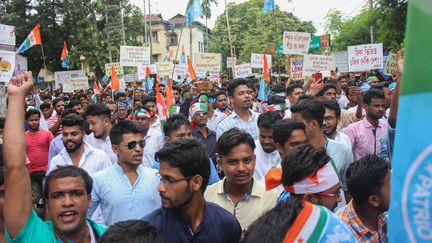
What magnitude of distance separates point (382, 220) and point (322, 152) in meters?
0.47

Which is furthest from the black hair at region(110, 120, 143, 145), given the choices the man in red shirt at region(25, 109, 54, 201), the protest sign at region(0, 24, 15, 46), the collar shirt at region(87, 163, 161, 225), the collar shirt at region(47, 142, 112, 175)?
the protest sign at region(0, 24, 15, 46)

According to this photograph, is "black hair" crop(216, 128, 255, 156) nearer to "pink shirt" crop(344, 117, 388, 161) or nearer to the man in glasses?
the man in glasses

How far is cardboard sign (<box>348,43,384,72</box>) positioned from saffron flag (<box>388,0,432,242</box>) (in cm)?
1139

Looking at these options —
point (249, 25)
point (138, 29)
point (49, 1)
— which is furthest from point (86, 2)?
point (249, 25)

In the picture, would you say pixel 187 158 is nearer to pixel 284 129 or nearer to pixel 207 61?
pixel 284 129

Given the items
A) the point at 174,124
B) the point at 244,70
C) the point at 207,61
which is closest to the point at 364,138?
the point at 174,124

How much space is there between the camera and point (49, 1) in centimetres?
3719

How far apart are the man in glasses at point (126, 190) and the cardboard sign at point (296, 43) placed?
8.11 meters

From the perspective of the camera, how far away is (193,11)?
12.7 m

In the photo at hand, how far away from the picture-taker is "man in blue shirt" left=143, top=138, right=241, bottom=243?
2572 mm

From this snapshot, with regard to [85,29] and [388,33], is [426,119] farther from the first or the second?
[85,29]

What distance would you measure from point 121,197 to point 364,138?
110 inches

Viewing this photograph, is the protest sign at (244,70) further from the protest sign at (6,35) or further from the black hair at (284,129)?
the black hair at (284,129)

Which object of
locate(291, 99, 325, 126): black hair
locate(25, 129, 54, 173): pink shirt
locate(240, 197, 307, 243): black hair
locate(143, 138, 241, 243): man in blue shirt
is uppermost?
locate(291, 99, 325, 126): black hair
